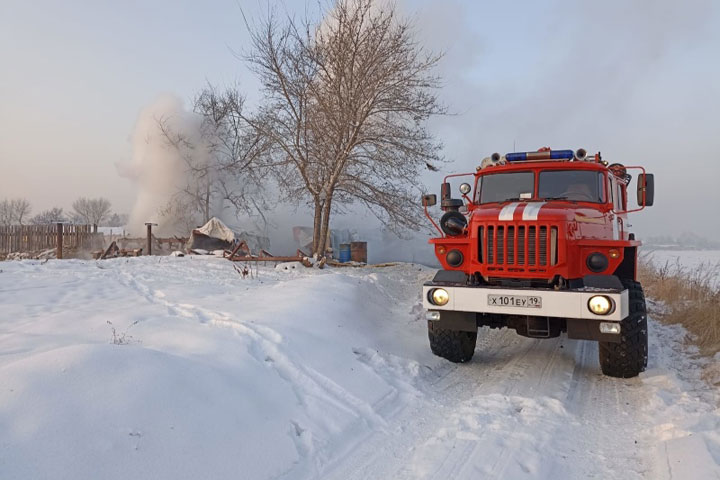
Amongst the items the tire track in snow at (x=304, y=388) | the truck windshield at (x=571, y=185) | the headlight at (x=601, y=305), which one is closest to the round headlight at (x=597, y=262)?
the headlight at (x=601, y=305)

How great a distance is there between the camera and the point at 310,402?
4367 millimetres

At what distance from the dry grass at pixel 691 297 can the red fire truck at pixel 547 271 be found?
191 cm

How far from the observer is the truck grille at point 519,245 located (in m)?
5.22

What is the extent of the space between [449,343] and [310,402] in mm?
2440

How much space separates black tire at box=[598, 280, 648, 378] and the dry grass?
167 cm

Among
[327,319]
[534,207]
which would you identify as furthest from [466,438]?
[327,319]

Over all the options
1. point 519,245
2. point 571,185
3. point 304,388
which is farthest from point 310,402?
point 571,185

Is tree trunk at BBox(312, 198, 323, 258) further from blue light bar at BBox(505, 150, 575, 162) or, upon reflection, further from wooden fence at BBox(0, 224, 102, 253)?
wooden fence at BBox(0, 224, 102, 253)

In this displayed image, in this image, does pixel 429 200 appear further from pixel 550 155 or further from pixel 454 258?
pixel 550 155

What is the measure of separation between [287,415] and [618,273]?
4472mm

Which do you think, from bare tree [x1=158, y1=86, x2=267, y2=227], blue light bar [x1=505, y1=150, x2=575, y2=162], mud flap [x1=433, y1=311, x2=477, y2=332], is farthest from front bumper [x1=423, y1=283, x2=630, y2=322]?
bare tree [x1=158, y1=86, x2=267, y2=227]

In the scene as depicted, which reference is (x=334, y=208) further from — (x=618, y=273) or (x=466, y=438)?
(x=466, y=438)

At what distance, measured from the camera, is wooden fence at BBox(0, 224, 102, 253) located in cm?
2145

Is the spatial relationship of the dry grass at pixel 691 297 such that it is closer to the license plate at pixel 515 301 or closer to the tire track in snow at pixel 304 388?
the license plate at pixel 515 301
